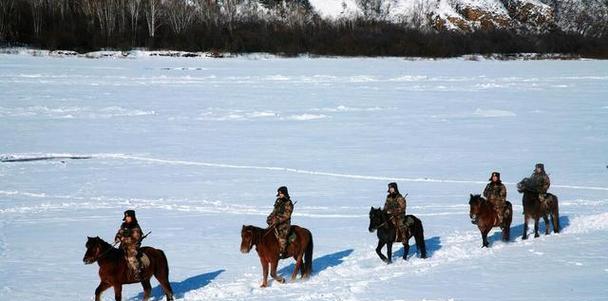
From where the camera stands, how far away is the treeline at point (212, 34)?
79812 millimetres

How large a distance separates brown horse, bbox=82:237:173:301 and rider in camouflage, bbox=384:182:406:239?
3.37 meters

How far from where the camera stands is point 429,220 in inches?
568

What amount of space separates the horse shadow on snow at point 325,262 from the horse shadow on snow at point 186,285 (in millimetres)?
946

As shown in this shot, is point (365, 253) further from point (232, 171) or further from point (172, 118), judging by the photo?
point (172, 118)

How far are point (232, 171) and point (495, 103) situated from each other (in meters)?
20.7

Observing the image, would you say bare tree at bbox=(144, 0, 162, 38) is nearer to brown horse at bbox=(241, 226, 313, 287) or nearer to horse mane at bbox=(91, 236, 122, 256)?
brown horse at bbox=(241, 226, 313, 287)

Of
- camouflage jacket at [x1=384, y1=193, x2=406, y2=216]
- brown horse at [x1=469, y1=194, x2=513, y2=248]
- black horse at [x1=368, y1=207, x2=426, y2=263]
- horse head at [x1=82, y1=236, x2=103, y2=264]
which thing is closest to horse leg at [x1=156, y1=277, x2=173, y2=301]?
horse head at [x1=82, y1=236, x2=103, y2=264]

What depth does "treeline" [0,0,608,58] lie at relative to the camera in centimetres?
7981

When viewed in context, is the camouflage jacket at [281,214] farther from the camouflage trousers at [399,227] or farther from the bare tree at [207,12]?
the bare tree at [207,12]

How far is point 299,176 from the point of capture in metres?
19.4

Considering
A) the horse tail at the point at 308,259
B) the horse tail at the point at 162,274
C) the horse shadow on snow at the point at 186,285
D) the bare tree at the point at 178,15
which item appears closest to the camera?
the horse tail at the point at 162,274

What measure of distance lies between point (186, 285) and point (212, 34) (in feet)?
267

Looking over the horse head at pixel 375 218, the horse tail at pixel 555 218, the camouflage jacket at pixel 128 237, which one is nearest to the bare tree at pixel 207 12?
the horse tail at pixel 555 218

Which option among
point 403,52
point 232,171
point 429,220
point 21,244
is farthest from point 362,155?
point 403,52
